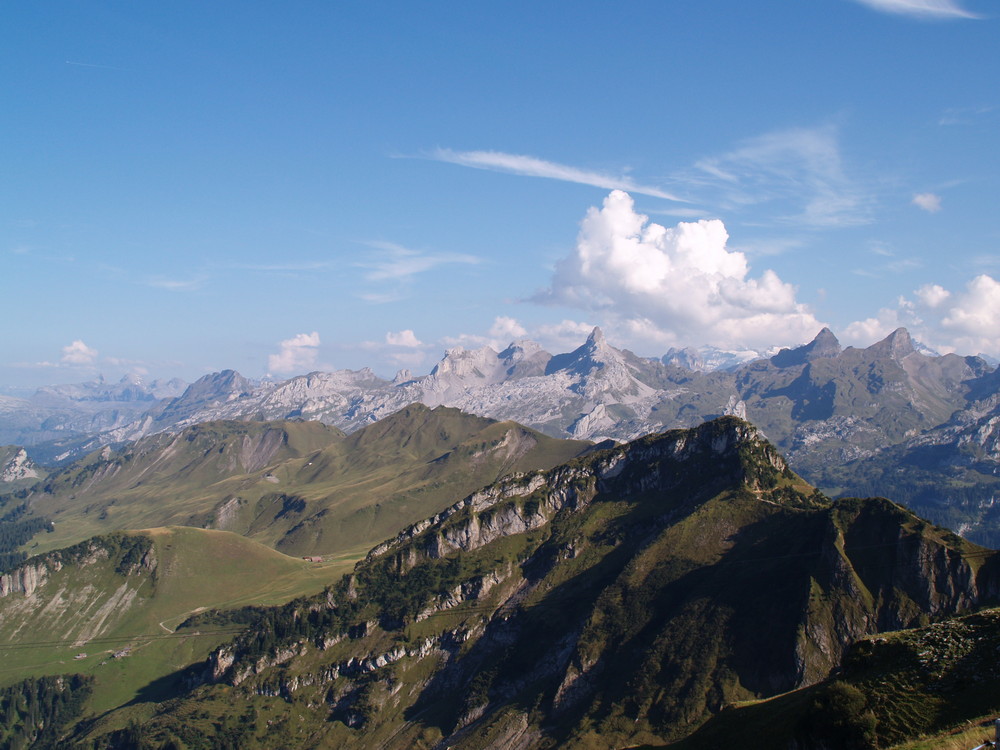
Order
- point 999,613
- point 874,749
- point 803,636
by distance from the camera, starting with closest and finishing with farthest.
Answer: point 874,749 < point 999,613 < point 803,636

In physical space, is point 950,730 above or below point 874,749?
above

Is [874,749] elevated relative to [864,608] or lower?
elevated

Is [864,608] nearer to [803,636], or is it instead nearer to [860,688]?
[803,636]

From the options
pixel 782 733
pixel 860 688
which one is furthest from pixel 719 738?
pixel 860 688

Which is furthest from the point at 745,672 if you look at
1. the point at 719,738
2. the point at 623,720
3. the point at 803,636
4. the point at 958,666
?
the point at 958,666

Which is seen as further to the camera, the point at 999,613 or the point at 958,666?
the point at 999,613

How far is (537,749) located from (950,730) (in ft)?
511

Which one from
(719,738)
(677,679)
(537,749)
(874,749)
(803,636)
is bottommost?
(537,749)

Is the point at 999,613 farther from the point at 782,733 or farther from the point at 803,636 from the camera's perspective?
the point at 803,636

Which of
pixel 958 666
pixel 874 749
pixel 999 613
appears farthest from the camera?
pixel 999 613

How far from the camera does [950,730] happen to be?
223 ft

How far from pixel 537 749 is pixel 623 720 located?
91.0 ft

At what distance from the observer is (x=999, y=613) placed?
295 feet

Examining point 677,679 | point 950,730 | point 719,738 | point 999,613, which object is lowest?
point 677,679
